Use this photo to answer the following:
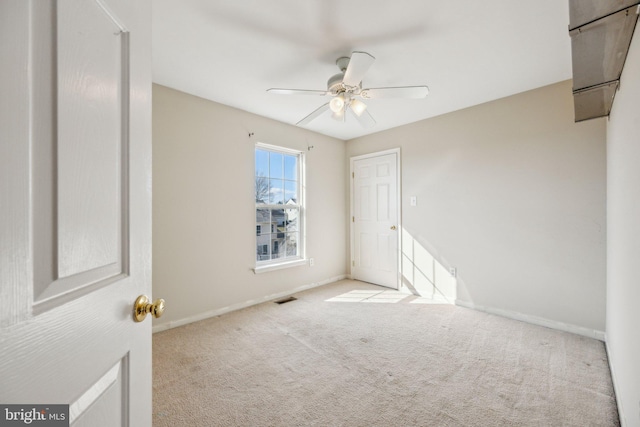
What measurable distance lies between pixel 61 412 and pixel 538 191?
3710 millimetres

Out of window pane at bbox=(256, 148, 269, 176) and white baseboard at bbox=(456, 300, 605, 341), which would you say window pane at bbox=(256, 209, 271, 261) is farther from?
white baseboard at bbox=(456, 300, 605, 341)

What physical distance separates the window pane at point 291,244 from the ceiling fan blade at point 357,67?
8.24ft

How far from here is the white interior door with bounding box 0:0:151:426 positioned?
0.41 m

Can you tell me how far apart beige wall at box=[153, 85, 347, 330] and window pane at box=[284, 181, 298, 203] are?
0.55 m

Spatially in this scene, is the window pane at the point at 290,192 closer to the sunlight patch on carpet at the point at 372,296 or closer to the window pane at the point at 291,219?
the window pane at the point at 291,219

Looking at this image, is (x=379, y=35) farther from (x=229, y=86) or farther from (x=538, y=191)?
→ (x=538, y=191)

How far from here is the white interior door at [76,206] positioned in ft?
1.36

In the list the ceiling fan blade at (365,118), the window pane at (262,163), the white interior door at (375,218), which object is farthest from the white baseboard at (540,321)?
the window pane at (262,163)

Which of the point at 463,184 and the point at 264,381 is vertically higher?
the point at 463,184

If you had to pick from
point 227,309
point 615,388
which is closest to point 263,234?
point 227,309

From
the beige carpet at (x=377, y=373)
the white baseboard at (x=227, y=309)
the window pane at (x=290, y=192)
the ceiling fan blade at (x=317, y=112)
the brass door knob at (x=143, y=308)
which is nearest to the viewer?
the brass door knob at (x=143, y=308)

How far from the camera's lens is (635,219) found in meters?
1.26

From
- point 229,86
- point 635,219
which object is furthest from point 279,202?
point 635,219

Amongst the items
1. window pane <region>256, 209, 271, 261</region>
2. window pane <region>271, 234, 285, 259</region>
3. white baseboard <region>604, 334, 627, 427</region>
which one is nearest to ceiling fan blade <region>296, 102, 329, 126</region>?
window pane <region>256, 209, 271, 261</region>
